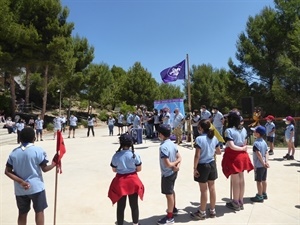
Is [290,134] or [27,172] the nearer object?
[27,172]

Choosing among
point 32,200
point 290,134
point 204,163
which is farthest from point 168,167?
point 290,134

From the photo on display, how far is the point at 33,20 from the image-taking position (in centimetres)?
2620

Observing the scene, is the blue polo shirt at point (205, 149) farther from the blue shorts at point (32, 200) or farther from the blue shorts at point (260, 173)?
the blue shorts at point (32, 200)

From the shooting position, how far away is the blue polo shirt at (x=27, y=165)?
371 centimetres

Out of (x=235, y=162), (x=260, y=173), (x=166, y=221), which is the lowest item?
(x=166, y=221)

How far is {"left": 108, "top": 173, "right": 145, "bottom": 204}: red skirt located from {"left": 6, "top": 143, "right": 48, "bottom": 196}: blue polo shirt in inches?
39.3

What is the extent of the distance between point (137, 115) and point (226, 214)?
34.7 feet

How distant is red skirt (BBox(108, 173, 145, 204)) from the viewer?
4121 millimetres

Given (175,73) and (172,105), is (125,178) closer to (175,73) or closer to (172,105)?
(175,73)

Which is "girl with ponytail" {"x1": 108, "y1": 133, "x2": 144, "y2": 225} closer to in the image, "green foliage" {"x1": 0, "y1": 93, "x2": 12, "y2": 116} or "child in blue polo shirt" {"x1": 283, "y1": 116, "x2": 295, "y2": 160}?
"child in blue polo shirt" {"x1": 283, "y1": 116, "x2": 295, "y2": 160}

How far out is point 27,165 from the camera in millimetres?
3707

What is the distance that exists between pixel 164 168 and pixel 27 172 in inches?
77.4

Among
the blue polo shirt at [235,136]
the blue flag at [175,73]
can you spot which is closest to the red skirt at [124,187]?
the blue polo shirt at [235,136]

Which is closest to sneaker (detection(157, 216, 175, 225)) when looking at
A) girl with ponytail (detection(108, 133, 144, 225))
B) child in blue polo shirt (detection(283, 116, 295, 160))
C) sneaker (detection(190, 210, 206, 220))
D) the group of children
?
the group of children
